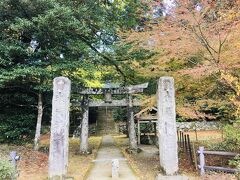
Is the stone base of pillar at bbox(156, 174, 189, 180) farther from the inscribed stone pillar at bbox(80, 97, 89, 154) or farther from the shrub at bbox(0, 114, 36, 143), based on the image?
the shrub at bbox(0, 114, 36, 143)

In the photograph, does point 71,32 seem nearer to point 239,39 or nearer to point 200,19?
point 200,19

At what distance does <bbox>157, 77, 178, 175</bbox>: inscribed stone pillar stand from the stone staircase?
23.8m

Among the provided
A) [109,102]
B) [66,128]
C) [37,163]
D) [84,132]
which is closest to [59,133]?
[66,128]

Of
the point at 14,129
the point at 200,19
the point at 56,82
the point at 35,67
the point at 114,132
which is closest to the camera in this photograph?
the point at 200,19

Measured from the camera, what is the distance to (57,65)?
13453 millimetres

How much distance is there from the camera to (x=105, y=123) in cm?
3656

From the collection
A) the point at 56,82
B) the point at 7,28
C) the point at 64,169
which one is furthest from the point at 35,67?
the point at 64,169

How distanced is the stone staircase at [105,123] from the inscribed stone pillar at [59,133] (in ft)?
77.4

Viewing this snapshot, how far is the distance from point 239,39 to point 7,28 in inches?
406

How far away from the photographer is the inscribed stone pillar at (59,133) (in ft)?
31.3

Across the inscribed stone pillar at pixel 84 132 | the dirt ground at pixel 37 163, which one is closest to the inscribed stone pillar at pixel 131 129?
the dirt ground at pixel 37 163

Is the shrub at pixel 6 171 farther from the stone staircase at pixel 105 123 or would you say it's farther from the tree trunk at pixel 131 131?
the stone staircase at pixel 105 123

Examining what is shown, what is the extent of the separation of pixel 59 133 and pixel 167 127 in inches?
150

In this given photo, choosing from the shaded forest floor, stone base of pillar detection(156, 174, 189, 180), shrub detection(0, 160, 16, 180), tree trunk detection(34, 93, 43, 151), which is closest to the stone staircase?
the shaded forest floor
